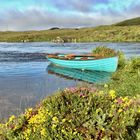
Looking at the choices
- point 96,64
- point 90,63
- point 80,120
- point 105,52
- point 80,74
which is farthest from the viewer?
point 105,52

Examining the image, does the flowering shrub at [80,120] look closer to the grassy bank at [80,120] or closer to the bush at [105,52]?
the grassy bank at [80,120]

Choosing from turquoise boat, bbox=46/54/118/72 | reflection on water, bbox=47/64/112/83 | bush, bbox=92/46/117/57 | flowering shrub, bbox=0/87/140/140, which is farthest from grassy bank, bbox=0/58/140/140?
bush, bbox=92/46/117/57

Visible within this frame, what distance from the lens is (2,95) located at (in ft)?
75.9

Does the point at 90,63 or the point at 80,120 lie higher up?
the point at 80,120

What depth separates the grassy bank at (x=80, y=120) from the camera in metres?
7.00

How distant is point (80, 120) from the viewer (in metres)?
7.16

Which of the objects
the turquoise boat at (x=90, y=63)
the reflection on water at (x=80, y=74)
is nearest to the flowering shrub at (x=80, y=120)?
the reflection on water at (x=80, y=74)

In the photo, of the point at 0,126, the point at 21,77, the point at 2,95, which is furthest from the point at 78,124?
the point at 21,77

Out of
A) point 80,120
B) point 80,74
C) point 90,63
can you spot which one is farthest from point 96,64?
point 80,120

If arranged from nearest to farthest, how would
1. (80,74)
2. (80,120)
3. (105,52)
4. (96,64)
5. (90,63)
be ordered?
(80,120), (80,74), (96,64), (90,63), (105,52)

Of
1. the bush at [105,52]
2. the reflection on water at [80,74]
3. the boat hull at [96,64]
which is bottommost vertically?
the reflection on water at [80,74]

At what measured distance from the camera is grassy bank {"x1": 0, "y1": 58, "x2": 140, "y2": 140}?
23.0 ft

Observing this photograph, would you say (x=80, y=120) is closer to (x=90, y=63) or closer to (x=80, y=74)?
Answer: (x=80, y=74)

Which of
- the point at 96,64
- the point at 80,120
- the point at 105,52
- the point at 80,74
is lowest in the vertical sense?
the point at 80,74
